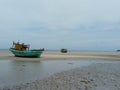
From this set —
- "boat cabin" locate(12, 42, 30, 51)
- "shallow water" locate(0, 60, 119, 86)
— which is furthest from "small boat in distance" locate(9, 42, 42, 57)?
"shallow water" locate(0, 60, 119, 86)

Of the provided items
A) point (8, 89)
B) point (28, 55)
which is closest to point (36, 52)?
point (28, 55)

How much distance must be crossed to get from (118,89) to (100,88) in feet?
2.75

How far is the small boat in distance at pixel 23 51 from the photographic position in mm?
45094

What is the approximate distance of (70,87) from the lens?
32.8 feet

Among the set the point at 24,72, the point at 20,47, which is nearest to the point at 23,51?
the point at 20,47

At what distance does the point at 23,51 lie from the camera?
45.8 meters

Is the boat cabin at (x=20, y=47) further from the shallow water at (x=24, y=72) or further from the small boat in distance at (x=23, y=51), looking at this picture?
the shallow water at (x=24, y=72)

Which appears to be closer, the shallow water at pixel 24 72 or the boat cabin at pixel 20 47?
the shallow water at pixel 24 72

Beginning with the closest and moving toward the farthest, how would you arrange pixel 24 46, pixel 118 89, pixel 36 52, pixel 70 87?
pixel 118 89 → pixel 70 87 → pixel 36 52 → pixel 24 46

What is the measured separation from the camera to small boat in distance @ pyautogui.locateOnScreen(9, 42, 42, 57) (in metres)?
45.1

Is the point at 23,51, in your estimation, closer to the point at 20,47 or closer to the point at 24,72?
the point at 20,47

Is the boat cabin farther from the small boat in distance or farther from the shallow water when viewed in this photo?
the shallow water

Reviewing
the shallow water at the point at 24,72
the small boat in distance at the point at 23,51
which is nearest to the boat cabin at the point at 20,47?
the small boat in distance at the point at 23,51

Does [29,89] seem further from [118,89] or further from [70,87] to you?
[118,89]
